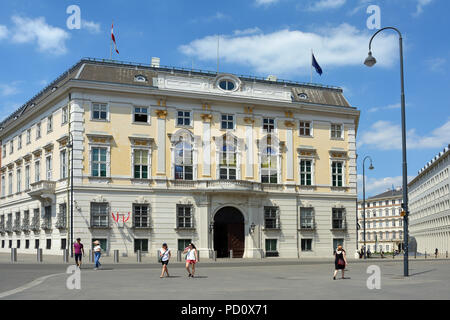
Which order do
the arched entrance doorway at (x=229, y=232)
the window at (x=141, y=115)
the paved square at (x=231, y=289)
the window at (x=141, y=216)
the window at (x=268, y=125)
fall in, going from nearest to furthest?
the paved square at (x=231, y=289) → the window at (x=141, y=216) → the window at (x=141, y=115) → the arched entrance doorway at (x=229, y=232) → the window at (x=268, y=125)

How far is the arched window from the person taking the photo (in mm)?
53969

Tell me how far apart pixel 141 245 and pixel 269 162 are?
13799mm

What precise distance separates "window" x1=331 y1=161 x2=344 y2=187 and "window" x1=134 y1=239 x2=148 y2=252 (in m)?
19.2

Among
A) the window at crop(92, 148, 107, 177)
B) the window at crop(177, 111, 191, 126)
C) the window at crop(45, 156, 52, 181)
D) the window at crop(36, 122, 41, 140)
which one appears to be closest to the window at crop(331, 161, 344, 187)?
the window at crop(177, 111, 191, 126)

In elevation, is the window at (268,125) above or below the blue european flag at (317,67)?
below

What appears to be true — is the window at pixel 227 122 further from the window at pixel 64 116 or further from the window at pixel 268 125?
the window at pixel 64 116

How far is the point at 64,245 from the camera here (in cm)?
4822

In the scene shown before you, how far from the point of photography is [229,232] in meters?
51.9

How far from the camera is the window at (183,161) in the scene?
51.0 meters

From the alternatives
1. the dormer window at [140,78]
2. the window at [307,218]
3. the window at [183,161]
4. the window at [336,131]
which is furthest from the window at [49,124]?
the window at [336,131]

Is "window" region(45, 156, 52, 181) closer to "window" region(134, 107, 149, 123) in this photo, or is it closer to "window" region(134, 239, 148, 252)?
"window" region(134, 107, 149, 123)

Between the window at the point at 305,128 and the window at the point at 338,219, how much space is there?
25.1 feet
